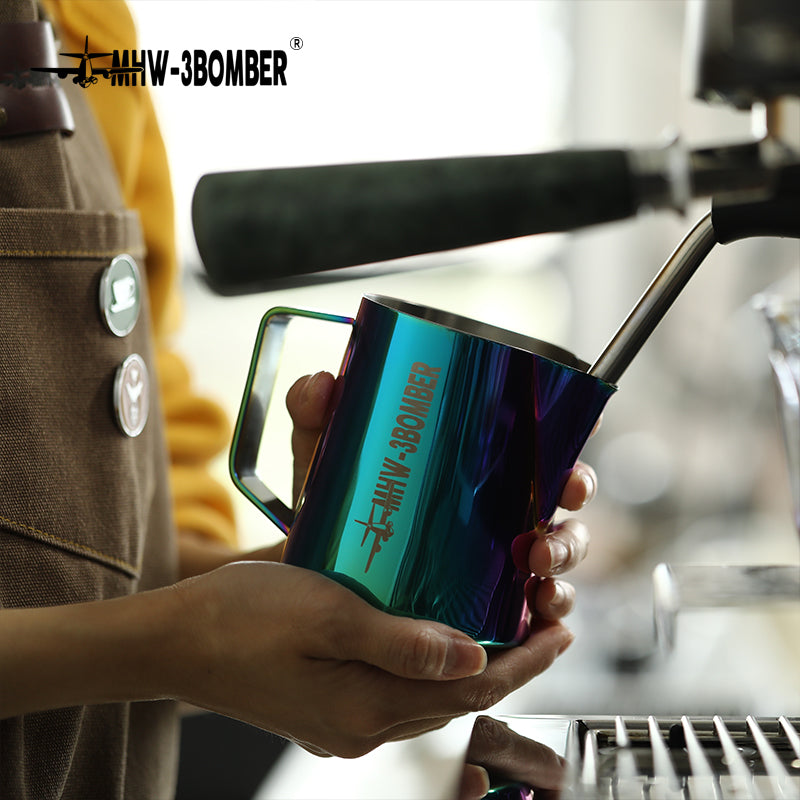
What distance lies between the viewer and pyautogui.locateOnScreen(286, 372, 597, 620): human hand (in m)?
0.30

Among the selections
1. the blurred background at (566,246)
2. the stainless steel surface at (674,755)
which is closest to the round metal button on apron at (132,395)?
the stainless steel surface at (674,755)

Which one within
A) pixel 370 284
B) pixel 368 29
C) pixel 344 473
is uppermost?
pixel 368 29

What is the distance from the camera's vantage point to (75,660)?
291 mm

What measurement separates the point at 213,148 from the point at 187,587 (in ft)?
3.55

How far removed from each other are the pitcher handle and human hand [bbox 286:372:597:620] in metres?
0.01

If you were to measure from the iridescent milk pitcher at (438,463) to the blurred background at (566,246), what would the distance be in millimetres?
470

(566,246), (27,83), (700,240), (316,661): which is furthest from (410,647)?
(566,246)

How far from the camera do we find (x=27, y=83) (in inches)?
15.0

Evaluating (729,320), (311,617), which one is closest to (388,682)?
(311,617)

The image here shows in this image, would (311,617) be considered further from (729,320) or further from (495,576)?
(729,320)

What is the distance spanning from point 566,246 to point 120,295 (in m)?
1.44
